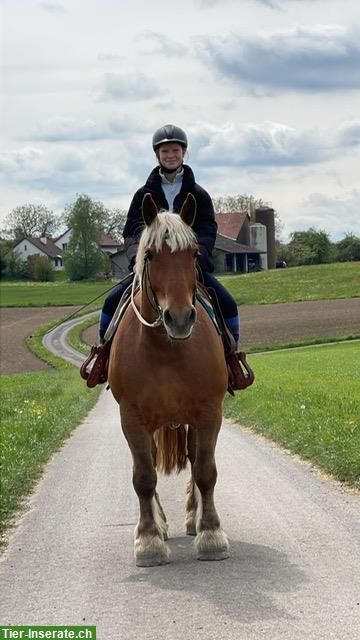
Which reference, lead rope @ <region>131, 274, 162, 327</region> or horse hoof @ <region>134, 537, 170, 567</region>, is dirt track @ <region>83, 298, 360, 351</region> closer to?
lead rope @ <region>131, 274, 162, 327</region>

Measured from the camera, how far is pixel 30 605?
5949 millimetres

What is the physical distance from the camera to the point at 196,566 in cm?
702

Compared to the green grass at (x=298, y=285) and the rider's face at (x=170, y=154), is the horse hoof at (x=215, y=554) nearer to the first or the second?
the rider's face at (x=170, y=154)

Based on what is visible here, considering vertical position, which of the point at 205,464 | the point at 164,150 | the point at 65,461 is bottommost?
the point at 65,461

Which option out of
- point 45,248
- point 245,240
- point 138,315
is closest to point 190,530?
point 138,315

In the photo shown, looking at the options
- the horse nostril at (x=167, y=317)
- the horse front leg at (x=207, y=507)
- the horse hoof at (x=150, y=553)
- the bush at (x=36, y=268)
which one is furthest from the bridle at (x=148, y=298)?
the bush at (x=36, y=268)

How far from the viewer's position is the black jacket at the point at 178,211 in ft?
26.6

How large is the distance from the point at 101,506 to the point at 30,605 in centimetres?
327

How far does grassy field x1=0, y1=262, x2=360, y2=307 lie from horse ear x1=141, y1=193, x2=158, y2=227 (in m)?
73.0

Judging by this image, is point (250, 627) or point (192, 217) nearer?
point (250, 627)

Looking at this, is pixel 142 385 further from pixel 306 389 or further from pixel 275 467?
pixel 306 389

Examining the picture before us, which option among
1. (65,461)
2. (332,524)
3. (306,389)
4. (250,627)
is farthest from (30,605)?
(306,389)

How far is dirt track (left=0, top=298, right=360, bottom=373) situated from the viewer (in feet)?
181

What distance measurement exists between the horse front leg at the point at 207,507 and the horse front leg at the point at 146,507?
321mm
